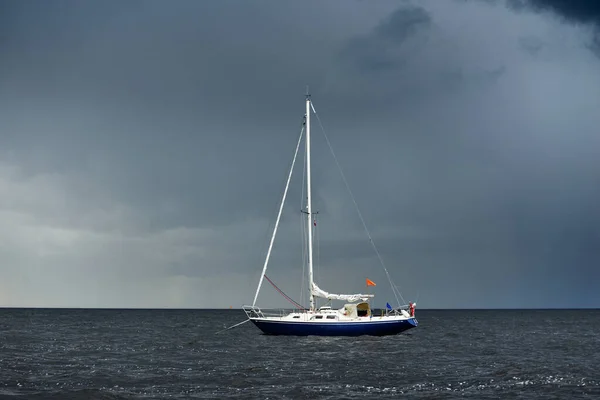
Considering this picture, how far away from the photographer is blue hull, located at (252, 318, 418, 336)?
76.6 m

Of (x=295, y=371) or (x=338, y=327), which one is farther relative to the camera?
(x=338, y=327)

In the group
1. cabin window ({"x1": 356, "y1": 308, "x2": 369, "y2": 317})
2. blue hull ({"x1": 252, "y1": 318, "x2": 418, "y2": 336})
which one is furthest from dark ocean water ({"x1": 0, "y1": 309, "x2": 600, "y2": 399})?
cabin window ({"x1": 356, "y1": 308, "x2": 369, "y2": 317})

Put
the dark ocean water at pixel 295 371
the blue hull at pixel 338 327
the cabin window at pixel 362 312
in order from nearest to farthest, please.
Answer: the dark ocean water at pixel 295 371, the blue hull at pixel 338 327, the cabin window at pixel 362 312

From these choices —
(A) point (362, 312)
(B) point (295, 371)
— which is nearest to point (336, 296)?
(A) point (362, 312)

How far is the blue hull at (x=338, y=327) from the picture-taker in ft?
251

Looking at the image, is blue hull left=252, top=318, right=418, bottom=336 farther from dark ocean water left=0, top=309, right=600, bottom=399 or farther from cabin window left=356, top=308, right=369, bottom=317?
cabin window left=356, top=308, right=369, bottom=317

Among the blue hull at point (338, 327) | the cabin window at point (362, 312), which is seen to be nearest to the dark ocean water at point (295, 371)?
the blue hull at point (338, 327)

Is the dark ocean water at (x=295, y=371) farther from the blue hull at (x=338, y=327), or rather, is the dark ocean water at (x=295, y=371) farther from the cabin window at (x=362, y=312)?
the cabin window at (x=362, y=312)

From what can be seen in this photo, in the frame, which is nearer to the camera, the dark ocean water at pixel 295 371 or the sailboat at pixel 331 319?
the dark ocean water at pixel 295 371

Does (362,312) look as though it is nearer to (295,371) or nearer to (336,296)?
(336,296)

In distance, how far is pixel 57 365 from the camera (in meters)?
53.1

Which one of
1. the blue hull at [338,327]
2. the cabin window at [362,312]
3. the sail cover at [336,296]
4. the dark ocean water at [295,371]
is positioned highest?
the sail cover at [336,296]

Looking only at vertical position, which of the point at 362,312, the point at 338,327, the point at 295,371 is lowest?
the point at 295,371

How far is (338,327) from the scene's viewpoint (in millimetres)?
76500
